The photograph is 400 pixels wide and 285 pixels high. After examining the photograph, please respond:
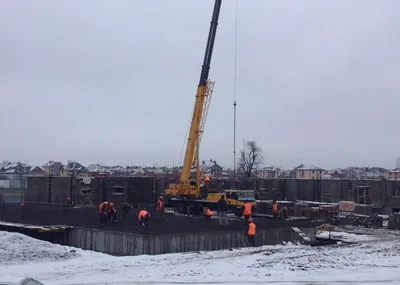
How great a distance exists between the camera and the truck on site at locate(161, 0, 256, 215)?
1241 inches

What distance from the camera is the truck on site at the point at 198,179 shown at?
3152 centimetres

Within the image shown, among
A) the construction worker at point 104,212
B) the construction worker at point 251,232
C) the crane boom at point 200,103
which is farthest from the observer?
the crane boom at point 200,103

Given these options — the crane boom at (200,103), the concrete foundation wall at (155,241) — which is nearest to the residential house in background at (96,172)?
the crane boom at (200,103)

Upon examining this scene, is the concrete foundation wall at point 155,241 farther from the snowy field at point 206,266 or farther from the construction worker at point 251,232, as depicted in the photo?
the snowy field at point 206,266

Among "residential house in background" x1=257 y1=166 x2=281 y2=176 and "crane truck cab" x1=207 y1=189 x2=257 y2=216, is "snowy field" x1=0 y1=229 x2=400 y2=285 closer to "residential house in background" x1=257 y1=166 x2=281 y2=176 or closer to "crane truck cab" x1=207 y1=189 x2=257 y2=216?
"crane truck cab" x1=207 y1=189 x2=257 y2=216

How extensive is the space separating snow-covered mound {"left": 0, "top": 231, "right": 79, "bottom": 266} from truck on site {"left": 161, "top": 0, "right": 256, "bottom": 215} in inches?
551

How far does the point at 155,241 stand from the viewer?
19.6m

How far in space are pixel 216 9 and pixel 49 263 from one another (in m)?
18.6

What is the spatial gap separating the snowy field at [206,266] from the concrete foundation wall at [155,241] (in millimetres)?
1023

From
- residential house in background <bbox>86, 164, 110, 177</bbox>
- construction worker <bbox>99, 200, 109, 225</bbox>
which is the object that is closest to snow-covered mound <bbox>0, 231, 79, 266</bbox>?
construction worker <bbox>99, 200, 109, 225</bbox>

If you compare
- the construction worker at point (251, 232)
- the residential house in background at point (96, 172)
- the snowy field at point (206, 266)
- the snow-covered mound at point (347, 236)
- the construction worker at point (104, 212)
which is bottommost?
the snow-covered mound at point (347, 236)

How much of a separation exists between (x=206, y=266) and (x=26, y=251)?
597cm

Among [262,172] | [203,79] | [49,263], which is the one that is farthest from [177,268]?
[262,172]

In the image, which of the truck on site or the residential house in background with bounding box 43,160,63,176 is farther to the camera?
the residential house in background with bounding box 43,160,63,176
